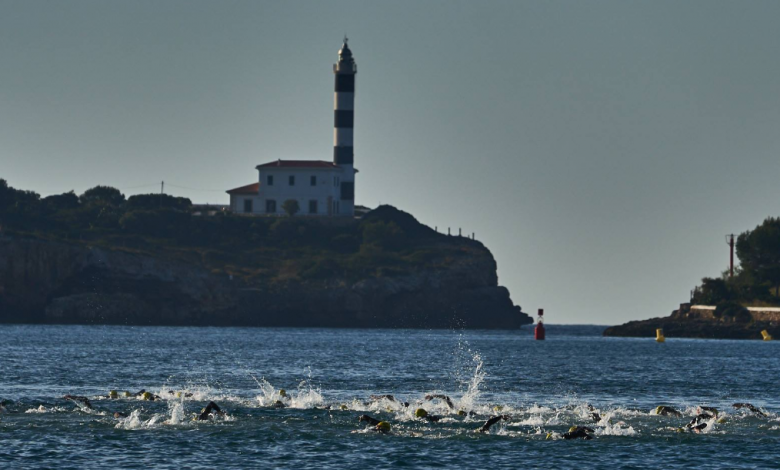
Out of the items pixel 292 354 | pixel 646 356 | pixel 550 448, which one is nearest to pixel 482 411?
pixel 550 448

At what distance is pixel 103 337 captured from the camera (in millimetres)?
147375

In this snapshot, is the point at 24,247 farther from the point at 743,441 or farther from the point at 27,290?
the point at 743,441

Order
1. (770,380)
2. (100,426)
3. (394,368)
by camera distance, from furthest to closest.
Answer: (394,368), (770,380), (100,426)

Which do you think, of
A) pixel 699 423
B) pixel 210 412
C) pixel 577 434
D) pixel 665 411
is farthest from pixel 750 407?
pixel 210 412

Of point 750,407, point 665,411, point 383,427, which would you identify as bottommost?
point 383,427

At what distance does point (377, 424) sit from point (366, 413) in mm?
5001

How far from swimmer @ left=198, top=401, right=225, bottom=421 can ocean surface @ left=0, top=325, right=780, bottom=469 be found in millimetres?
553

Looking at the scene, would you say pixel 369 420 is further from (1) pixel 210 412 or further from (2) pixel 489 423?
(1) pixel 210 412

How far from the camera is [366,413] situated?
179 ft

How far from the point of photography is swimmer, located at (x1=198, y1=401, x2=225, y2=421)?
168 ft

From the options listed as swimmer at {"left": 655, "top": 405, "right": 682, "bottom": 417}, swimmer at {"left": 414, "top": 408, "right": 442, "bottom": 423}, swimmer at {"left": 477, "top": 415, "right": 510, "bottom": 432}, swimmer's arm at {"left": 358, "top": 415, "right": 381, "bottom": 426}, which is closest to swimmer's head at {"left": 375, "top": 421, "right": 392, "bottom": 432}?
swimmer's arm at {"left": 358, "top": 415, "right": 381, "bottom": 426}

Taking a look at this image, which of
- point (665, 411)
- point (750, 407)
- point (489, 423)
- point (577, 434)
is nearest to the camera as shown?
point (577, 434)

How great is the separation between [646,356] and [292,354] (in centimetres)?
3482

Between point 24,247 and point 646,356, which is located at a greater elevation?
point 24,247
